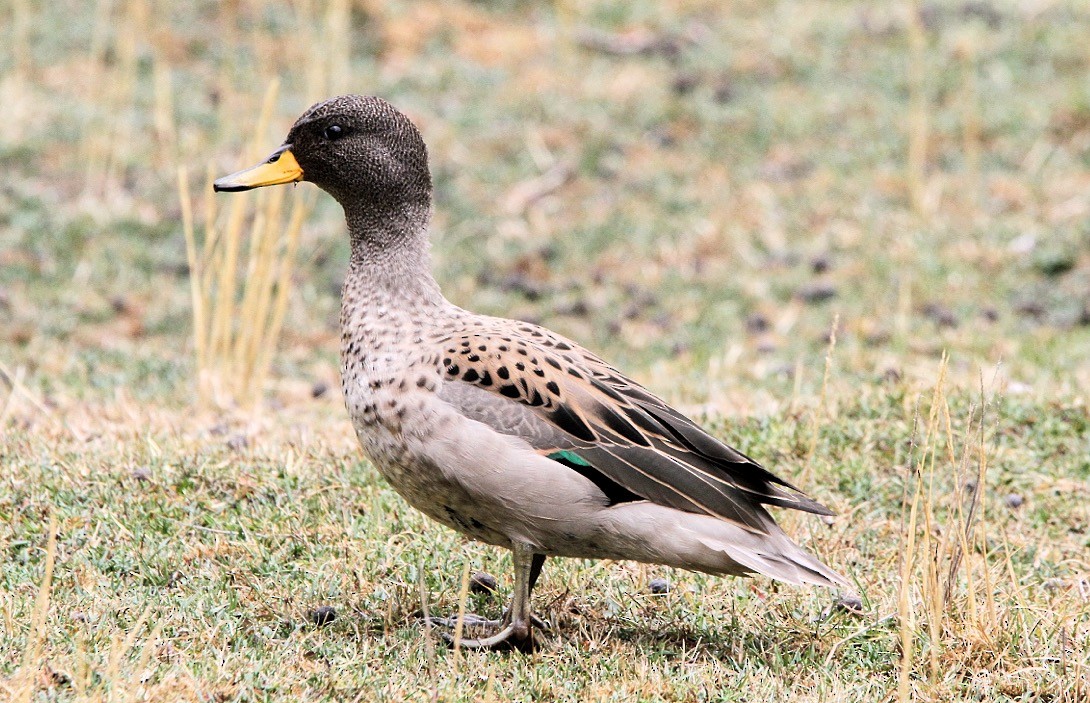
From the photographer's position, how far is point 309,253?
30.5ft

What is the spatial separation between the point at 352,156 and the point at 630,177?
565 cm

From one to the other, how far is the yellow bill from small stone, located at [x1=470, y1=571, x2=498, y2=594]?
1427 mm

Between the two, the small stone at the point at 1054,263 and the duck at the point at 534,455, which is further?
the small stone at the point at 1054,263

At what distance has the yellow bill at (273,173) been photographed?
187 inches

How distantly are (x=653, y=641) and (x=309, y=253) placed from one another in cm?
546

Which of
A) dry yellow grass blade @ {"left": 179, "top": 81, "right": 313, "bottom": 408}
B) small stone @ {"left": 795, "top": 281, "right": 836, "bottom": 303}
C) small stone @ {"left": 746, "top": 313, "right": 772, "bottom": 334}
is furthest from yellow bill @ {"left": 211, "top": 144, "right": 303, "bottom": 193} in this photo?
small stone @ {"left": 795, "top": 281, "right": 836, "bottom": 303}

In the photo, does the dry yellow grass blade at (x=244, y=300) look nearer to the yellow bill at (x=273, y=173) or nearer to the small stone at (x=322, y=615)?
the yellow bill at (x=273, y=173)

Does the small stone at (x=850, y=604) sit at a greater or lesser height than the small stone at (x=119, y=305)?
greater

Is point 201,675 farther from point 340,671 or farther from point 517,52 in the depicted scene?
point 517,52

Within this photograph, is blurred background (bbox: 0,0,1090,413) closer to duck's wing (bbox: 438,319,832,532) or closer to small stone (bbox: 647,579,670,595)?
small stone (bbox: 647,579,670,595)

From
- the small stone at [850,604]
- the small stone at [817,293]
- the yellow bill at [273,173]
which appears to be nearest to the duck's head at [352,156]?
the yellow bill at [273,173]

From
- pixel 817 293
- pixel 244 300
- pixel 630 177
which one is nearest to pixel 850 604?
pixel 244 300

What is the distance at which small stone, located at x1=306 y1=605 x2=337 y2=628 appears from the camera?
4.38 metres

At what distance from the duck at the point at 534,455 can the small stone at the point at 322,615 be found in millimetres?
317
